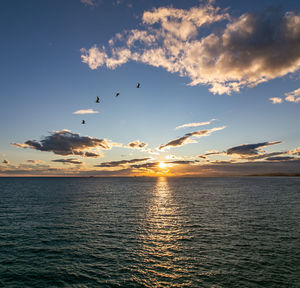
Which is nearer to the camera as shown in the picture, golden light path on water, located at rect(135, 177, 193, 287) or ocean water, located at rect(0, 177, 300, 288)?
ocean water, located at rect(0, 177, 300, 288)

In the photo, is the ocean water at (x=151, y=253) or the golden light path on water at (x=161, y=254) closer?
the ocean water at (x=151, y=253)

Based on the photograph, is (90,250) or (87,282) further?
(90,250)

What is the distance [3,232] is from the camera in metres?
37.8

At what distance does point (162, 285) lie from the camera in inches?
802

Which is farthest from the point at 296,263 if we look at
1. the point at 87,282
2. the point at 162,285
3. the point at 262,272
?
the point at 87,282

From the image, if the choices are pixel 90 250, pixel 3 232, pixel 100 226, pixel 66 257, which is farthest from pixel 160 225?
pixel 3 232

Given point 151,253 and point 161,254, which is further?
point 151,253

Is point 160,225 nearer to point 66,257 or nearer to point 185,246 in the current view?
point 185,246

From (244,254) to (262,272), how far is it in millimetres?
4612

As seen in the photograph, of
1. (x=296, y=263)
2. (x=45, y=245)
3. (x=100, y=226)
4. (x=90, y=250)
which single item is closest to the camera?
(x=296, y=263)

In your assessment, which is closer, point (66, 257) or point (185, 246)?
point (66, 257)

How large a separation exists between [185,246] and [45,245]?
75.5 ft

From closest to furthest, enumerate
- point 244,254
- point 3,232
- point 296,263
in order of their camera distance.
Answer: point 296,263 → point 244,254 → point 3,232

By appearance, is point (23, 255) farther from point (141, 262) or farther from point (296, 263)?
point (296, 263)
